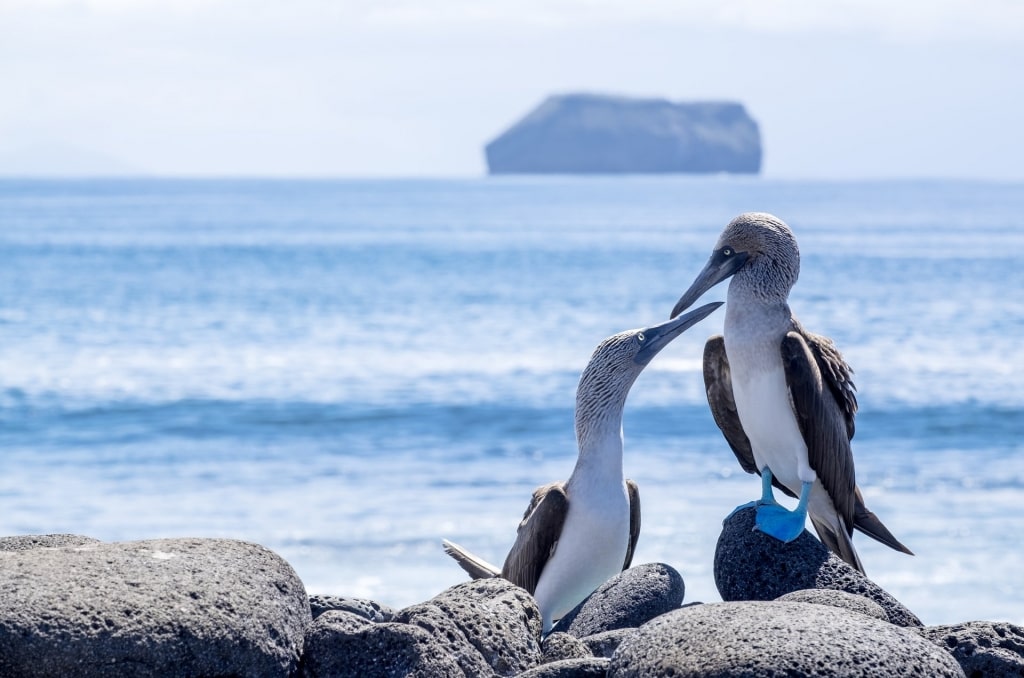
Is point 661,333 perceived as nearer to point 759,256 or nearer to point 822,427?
point 759,256

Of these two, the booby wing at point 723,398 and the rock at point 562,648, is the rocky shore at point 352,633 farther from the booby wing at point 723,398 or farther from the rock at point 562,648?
the booby wing at point 723,398

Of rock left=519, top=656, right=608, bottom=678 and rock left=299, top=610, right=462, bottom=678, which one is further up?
rock left=299, top=610, right=462, bottom=678

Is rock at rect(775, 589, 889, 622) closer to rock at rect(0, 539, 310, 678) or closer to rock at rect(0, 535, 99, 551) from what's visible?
rock at rect(0, 539, 310, 678)

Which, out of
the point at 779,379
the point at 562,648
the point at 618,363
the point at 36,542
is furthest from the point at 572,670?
the point at 36,542

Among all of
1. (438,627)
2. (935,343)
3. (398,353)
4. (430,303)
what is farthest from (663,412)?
(430,303)

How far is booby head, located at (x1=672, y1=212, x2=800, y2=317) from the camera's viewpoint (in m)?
5.38

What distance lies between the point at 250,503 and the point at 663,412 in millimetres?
7555

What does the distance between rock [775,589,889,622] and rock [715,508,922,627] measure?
37 centimetres

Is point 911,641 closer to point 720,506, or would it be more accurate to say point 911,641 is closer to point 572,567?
point 572,567

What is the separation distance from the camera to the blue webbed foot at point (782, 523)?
541 cm

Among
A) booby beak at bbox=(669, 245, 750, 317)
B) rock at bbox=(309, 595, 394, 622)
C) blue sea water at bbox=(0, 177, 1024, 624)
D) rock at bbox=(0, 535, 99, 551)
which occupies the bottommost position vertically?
blue sea water at bbox=(0, 177, 1024, 624)

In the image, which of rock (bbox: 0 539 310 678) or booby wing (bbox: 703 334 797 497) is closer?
rock (bbox: 0 539 310 678)

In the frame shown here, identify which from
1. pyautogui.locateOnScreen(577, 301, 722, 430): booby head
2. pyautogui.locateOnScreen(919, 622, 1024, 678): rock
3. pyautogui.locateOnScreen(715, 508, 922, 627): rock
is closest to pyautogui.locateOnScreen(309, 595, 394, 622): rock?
pyautogui.locateOnScreen(577, 301, 722, 430): booby head

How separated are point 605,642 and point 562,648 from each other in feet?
0.97
